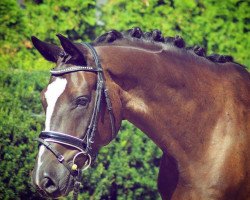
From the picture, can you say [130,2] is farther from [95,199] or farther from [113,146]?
[95,199]

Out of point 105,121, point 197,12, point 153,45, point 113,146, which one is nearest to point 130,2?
point 197,12

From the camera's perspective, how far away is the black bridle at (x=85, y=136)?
2.76 meters

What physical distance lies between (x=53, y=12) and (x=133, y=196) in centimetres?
353

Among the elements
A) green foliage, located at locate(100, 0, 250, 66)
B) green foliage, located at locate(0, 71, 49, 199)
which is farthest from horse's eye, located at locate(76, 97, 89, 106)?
green foliage, located at locate(100, 0, 250, 66)

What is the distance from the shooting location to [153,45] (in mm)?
3254

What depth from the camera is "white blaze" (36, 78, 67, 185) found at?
2774mm

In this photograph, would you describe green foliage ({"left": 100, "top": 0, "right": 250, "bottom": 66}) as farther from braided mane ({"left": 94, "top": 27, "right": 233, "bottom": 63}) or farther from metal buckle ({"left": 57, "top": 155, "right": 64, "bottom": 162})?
metal buckle ({"left": 57, "top": 155, "right": 64, "bottom": 162})

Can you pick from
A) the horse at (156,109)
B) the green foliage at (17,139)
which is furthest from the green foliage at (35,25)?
the horse at (156,109)

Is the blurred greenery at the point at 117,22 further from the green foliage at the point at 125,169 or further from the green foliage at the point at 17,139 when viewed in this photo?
the green foliage at the point at 125,169

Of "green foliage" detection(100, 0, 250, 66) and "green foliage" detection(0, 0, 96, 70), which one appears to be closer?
"green foliage" detection(0, 0, 96, 70)

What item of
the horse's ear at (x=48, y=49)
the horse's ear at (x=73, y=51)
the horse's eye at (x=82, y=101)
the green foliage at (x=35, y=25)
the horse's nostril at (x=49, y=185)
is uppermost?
the horse's ear at (x=73, y=51)

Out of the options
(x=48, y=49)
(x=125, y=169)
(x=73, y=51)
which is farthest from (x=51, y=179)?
(x=125, y=169)

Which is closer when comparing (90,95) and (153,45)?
(90,95)

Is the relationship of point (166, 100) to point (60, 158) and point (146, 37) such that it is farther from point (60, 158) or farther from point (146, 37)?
point (60, 158)
